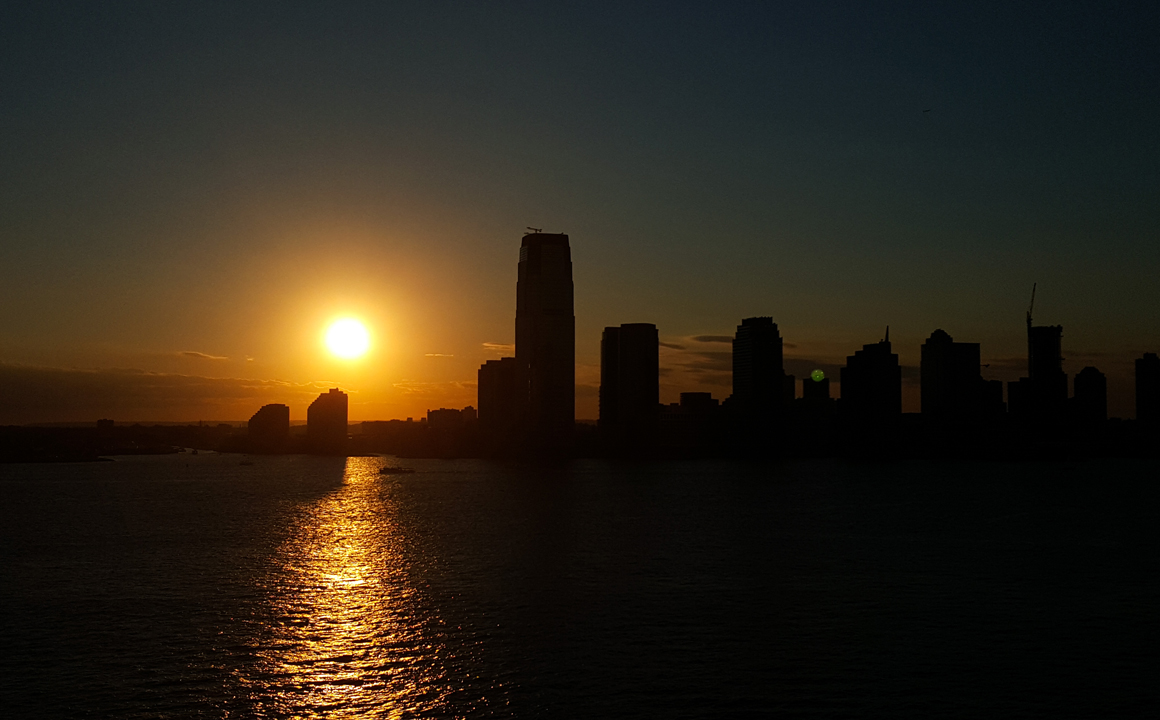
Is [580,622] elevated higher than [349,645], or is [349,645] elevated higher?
[580,622]

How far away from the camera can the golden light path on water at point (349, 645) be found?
144 ft

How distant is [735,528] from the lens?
121688 millimetres

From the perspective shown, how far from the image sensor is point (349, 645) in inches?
2140

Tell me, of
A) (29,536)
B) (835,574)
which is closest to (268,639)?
(835,574)

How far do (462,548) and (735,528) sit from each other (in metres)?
38.9

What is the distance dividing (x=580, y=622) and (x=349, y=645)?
Answer: 14937mm

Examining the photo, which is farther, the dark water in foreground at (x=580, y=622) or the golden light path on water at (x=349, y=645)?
the dark water in foreground at (x=580, y=622)

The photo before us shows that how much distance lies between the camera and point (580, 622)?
60.5m

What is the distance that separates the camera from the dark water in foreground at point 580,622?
44.5 m

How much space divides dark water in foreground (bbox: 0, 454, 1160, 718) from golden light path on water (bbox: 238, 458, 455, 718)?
0.21m

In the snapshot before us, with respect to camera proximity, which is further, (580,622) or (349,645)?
(580,622)

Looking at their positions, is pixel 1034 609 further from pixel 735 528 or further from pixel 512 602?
pixel 735 528

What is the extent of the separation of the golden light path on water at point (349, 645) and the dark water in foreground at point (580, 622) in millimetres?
205

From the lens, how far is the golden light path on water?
4375cm
